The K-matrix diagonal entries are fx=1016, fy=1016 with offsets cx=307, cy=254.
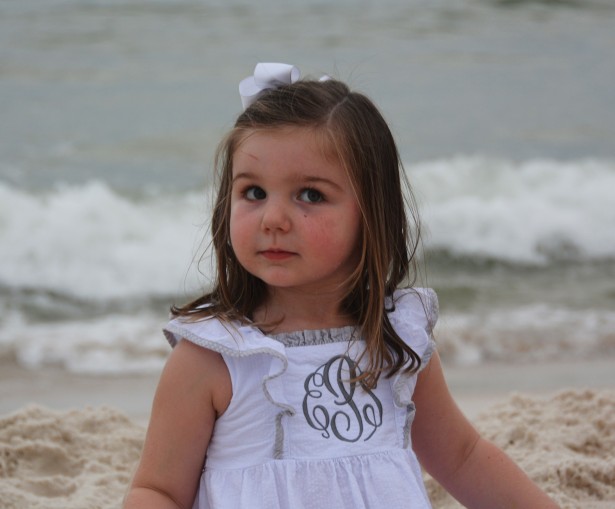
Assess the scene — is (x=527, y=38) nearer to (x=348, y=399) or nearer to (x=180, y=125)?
(x=180, y=125)

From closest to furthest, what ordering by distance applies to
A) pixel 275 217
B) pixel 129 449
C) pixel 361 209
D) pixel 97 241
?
pixel 275 217, pixel 361 209, pixel 129 449, pixel 97 241

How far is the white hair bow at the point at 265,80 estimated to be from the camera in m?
1.95

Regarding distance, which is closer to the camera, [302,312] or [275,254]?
[275,254]

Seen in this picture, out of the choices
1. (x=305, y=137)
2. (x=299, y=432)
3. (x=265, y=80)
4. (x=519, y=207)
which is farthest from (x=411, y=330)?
(x=519, y=207)

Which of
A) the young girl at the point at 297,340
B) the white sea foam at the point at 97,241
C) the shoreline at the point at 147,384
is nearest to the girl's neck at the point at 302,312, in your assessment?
the young girl at the point at 297,340

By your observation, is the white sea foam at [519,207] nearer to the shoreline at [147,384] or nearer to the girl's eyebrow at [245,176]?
the shoreline at [147,384]

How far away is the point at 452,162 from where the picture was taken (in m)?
9.23

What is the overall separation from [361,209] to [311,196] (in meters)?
0.10

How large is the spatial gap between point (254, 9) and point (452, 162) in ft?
15.8

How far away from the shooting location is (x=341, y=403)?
1.86 meters

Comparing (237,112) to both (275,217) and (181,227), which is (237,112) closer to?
(181,227)

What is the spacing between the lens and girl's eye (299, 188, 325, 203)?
6.03 feet

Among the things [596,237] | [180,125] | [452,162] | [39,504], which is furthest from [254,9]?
[39,504]

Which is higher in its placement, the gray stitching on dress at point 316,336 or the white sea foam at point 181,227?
the gray stitching on dress at point 316,336
